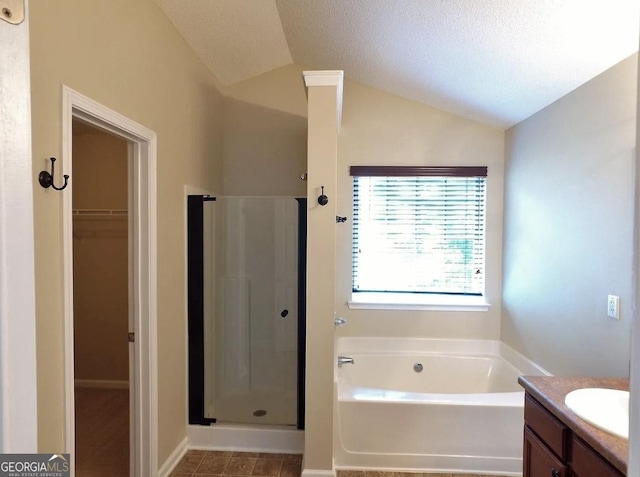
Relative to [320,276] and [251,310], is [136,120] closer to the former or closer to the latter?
[320,276]

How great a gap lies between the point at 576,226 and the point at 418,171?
4.29ft

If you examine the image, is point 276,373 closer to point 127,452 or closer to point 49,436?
point 127,452

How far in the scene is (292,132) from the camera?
3217 mm

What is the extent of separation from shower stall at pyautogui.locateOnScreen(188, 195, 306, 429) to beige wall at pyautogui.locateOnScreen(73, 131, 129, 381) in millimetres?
1273

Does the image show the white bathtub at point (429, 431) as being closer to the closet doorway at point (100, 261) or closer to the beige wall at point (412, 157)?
the beige wall at point (412, 157)

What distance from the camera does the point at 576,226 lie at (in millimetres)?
2070

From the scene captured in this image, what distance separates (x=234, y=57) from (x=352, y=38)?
0.97 m

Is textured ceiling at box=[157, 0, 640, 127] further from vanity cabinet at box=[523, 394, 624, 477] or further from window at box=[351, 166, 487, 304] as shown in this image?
vanity cabinet at box=[523, 394, 624, 477]

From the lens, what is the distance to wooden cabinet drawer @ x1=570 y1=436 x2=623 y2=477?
42.0 inches

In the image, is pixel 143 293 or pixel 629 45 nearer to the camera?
pixel 629 45

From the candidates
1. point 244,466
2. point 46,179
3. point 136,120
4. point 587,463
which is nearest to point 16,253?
point 46,179

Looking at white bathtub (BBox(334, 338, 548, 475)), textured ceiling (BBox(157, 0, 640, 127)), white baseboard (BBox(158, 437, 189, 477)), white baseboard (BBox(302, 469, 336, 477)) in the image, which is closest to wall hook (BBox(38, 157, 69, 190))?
textured ceiling (BBox(157, 0, 640, 127))

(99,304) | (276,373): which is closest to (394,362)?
(276,373)

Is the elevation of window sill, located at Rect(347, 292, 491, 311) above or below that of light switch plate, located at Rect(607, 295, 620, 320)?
below
